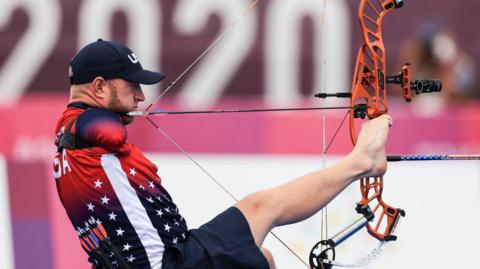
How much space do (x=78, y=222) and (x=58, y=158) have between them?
22cm

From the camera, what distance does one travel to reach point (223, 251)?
12.6ft

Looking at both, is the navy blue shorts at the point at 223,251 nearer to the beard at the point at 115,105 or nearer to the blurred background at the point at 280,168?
the beard at the point at 115,105

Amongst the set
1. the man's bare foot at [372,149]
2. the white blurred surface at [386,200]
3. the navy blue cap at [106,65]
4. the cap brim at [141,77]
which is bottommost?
the white blurred surface at [386,200]

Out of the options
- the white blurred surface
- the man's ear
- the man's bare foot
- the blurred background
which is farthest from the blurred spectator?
the man's ear

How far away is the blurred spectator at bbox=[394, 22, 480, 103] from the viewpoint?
767 cm

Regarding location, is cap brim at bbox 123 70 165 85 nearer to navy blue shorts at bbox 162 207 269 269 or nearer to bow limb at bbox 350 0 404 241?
navy blue shorts at bbox 162 207 269 269

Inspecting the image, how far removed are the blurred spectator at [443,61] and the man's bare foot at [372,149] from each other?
349 centimetres

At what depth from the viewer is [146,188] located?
12.6ft

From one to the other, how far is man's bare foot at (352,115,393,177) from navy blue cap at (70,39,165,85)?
717 millimetres

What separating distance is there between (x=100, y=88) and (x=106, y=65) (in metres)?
0.08

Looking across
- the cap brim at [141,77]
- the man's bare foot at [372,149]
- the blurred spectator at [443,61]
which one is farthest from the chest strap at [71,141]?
the blurred spectator at [443,61]

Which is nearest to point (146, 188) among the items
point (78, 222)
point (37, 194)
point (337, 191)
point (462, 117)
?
point (78, 222)

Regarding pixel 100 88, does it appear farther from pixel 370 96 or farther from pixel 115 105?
pixel 370 96

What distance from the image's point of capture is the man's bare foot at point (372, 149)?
12.9ft
